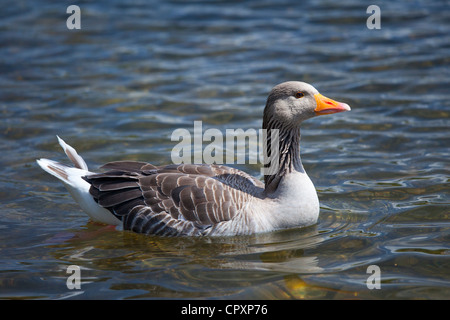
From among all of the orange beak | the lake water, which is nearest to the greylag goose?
the orange beak

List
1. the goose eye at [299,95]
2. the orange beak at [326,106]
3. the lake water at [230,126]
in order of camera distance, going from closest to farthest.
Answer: the lake water at [230,126]
the orange beak at [326,106]
the goose eye at [299,95]

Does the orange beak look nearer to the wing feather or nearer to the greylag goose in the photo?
the greylag goose

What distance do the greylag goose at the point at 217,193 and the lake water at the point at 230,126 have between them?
207mm

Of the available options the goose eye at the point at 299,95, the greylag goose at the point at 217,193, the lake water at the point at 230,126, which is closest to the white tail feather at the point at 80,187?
the greylag goose at the point at 217,193

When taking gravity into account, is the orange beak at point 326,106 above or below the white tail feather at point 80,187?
above

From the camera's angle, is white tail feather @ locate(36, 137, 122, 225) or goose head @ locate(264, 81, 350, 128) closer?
goose head @ locate(264, 81, 350, 128)

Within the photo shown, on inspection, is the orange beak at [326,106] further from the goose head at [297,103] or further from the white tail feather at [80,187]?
the white tail feather at [80,187]

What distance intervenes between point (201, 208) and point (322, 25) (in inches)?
401

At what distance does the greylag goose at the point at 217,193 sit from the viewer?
7.38 meters

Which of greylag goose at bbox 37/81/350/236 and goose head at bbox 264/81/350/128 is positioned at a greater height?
goose head at bbox 264/81/350/128

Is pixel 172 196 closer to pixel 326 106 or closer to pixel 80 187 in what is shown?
pixel 80 187

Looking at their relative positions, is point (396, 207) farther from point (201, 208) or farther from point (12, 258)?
point (12, 258)

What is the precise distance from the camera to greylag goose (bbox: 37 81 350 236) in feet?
24.2

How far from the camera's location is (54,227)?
7988mm
